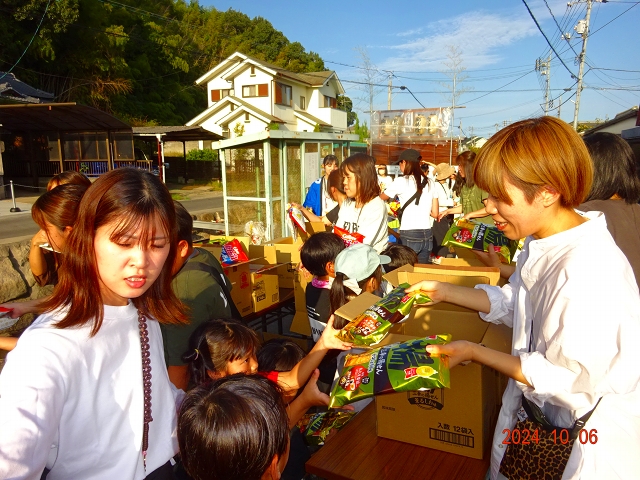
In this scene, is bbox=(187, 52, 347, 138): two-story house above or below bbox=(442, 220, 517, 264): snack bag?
above

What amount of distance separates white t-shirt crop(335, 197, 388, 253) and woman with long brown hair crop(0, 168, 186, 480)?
2472 millimetres

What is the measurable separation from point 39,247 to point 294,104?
30.2m

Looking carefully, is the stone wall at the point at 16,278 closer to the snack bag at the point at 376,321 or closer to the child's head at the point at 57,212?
the child's head at the point at 57,212

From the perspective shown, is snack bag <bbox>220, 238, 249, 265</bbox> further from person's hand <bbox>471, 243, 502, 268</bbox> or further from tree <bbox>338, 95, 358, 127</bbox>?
tree <bbox>338, 95, 358, 127</bbox>

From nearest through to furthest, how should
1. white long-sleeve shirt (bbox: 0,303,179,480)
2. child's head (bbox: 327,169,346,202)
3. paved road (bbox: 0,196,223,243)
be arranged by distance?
white long-sleeve shirt (bbox: 0,303,179,480) → child's head (bbox: 327,169,346,202) → paved road (bbox: 0,196,223,243)

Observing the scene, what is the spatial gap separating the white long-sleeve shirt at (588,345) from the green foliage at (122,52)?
20738 mm

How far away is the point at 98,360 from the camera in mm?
1117

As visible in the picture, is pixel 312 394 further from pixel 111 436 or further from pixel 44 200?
pixel 44 200

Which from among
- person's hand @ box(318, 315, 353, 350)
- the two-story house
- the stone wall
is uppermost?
the two-story house

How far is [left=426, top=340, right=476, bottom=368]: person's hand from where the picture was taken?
129 centimetres

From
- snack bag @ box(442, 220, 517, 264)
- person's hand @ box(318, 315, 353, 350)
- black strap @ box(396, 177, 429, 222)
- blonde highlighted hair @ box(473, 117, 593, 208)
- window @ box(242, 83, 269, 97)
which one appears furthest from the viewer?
window @ box(242, 83, 269, 97)

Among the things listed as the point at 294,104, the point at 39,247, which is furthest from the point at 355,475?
the point at 294,104

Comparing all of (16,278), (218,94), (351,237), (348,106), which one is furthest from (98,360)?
(348,106)

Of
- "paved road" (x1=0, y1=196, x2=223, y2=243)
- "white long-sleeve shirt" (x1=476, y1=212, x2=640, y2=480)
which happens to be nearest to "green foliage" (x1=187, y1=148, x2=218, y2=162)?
"paved road" (x1=0, y1=196, x2=223, y2=243)
